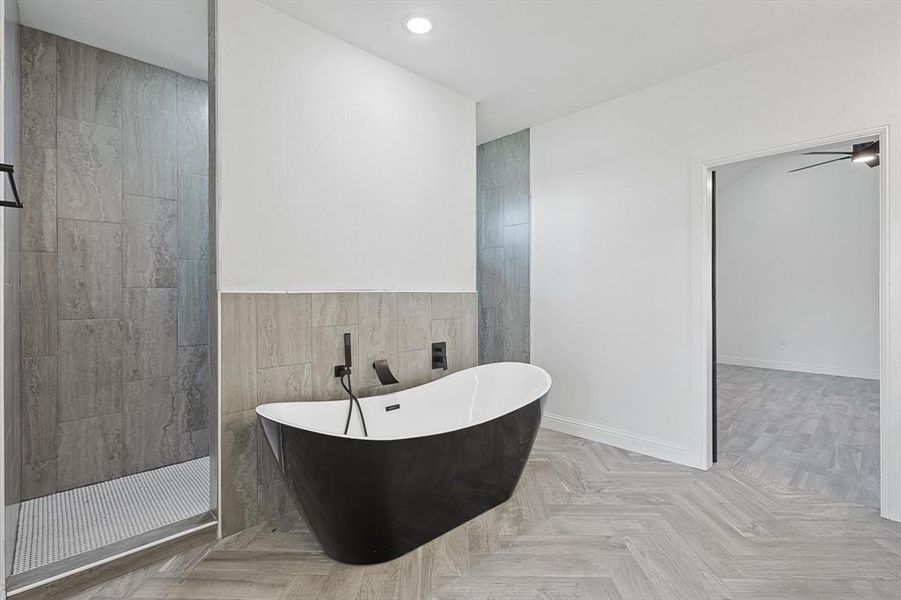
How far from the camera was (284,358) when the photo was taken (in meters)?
2.29

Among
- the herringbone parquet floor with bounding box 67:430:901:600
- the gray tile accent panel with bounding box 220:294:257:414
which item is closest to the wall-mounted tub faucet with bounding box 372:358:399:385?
the gray tile accent panel with bounding box 220:294:257:414

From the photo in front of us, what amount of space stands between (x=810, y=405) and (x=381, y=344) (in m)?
4.38

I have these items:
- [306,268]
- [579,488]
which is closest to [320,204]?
[306,268]

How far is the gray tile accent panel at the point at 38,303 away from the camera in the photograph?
7.59 feet

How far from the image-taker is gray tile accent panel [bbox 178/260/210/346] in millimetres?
2840

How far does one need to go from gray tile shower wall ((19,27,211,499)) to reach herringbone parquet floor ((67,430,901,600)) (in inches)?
41.8

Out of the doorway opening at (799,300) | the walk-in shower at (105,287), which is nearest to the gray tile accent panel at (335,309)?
the walk-in shower at (105,287)

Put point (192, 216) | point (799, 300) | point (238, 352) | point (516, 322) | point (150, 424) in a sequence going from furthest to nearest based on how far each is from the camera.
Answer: point (799, 300) → point (516, 322) → point (192, 216) → point (150, 424) → point (238, 352)

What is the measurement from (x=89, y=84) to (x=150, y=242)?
90 cm

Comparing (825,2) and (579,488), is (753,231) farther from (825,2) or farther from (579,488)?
(579,488)

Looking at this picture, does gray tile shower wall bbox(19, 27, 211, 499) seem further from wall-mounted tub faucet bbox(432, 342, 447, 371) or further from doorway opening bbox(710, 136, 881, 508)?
doorway opening bbox(710, 136, 881, 508)

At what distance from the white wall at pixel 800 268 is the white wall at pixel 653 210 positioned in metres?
3.40

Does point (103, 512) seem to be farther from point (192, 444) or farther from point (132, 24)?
point (132, 24)

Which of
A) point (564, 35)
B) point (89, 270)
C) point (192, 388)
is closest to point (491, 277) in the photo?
point (564, 35)
